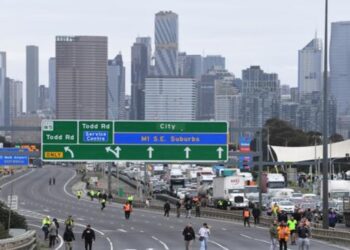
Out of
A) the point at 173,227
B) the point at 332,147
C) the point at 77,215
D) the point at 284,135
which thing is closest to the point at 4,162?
the point at 77,215

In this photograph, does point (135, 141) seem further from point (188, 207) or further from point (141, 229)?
point (188, 207)

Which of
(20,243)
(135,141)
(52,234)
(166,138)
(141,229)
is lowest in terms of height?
(141,229)

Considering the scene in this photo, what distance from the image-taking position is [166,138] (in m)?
50.9

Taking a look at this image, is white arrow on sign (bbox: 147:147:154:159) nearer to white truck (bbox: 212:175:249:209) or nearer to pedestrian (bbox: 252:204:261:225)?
pedestrian (bbox: 252:204:261:225)

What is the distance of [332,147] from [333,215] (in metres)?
76.4

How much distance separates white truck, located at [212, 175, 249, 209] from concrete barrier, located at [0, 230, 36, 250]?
4345 cm

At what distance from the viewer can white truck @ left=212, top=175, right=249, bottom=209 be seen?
81.7 m

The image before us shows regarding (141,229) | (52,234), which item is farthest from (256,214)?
(52,234)

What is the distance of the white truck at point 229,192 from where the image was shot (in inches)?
3216

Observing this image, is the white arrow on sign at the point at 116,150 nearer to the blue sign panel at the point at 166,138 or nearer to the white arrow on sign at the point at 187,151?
the blue sign panel at the point at 166,138

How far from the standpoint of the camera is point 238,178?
86.7 meters

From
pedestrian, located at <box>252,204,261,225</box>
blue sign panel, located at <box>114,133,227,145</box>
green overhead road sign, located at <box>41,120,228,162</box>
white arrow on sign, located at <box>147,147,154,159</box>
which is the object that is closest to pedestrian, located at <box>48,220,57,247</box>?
green overhead road sign, located at <box>41,120,228,162</box>

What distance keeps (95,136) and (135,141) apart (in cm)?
195

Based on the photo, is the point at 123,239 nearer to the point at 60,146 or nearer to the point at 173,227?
A: the point at 60,146
